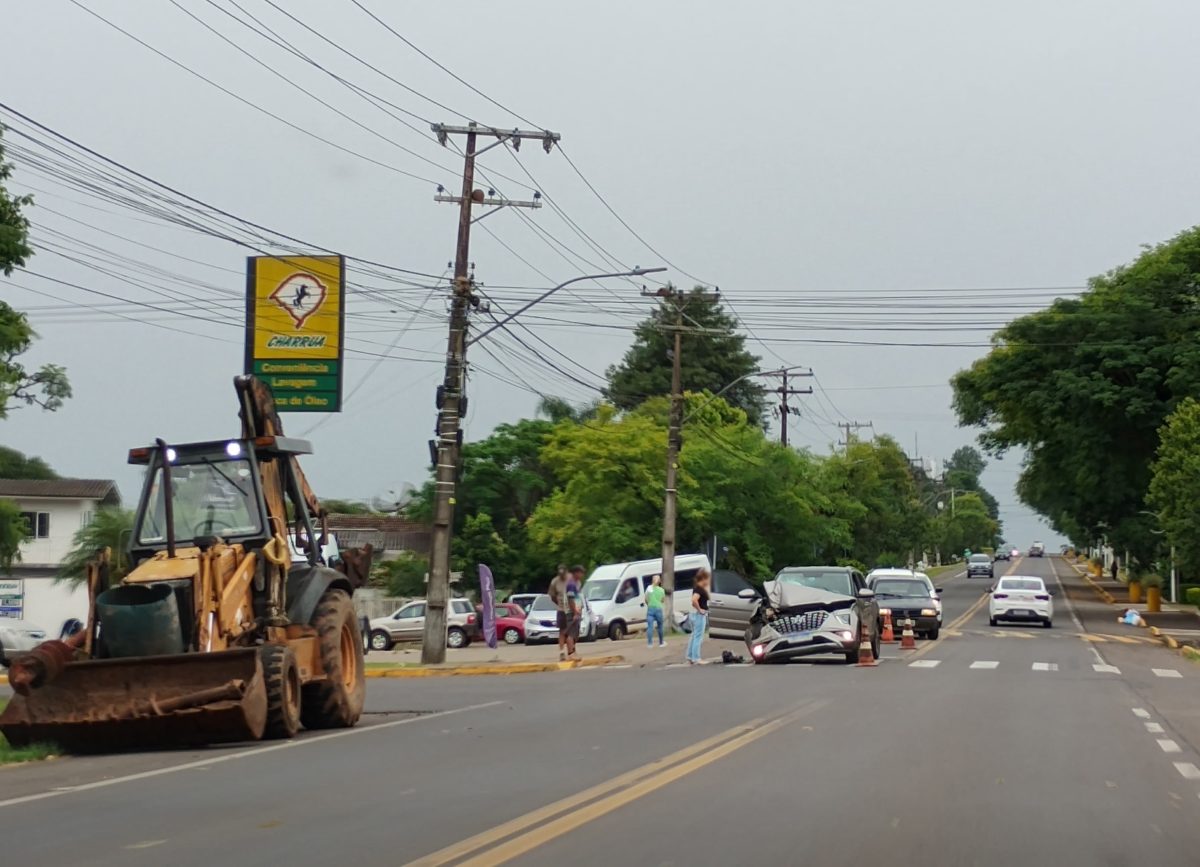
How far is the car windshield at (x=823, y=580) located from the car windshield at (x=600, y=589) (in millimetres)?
16443

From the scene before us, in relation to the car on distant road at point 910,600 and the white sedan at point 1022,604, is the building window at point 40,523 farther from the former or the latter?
the car on distant road at point 910,600

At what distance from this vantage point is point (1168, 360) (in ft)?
177

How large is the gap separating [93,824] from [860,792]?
16.4 ft

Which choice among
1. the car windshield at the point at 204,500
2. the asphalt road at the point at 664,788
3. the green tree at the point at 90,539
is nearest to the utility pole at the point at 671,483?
the green tree at the point at 90,539

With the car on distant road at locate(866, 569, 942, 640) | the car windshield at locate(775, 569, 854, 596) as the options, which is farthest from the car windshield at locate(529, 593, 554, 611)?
the car windshield at locate(775, 569, 854, 596)

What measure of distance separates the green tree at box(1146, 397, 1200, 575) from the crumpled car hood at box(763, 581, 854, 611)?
21919mm

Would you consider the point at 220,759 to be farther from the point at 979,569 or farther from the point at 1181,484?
the point at 979,569

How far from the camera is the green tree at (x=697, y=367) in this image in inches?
3735

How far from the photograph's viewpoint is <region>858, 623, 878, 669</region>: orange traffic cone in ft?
88.0

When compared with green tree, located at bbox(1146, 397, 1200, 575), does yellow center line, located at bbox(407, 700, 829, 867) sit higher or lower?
lower

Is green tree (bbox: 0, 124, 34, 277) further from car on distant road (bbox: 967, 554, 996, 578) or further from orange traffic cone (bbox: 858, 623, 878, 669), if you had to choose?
car on distant road (bbox: 967, 554, 996, 578)

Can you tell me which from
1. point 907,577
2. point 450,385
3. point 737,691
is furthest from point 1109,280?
point 737,691

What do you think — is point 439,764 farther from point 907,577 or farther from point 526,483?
point 526,483

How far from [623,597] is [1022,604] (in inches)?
469
